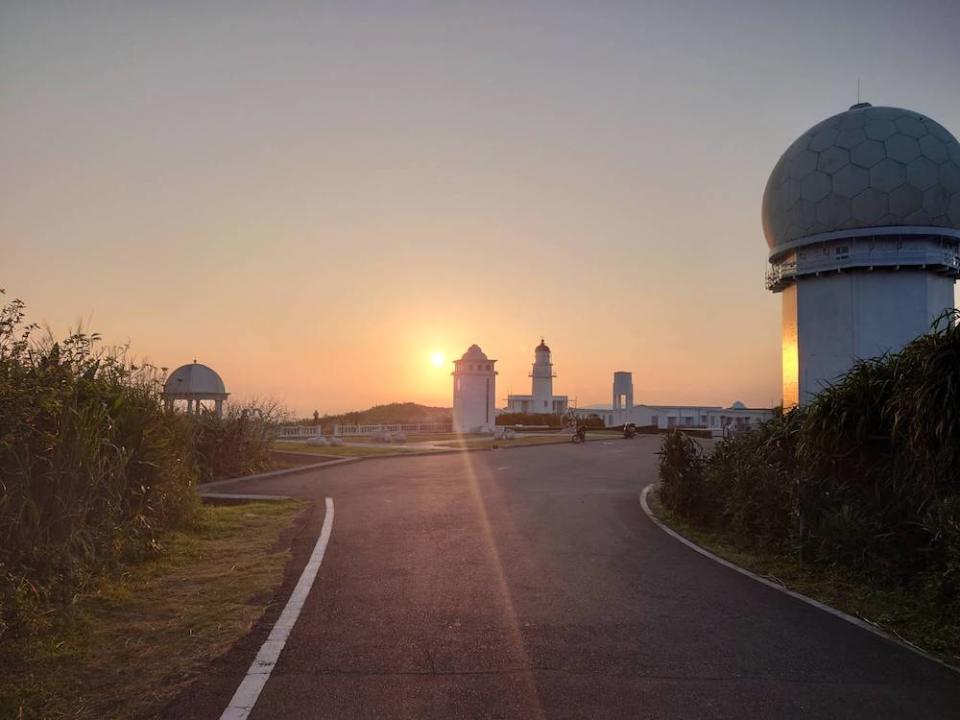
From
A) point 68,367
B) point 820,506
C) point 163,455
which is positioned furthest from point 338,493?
point 820,506

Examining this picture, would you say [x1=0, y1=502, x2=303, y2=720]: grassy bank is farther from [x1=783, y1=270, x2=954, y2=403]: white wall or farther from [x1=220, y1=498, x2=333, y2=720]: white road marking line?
[x1=783, y1=270, x2=954, y2=403]: white wall

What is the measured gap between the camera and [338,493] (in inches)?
688

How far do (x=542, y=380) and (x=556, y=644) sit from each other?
8184 centimetres

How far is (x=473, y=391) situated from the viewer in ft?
209

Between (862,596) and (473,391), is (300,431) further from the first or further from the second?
(862,596)

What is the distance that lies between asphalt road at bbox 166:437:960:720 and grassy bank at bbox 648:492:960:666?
0.39 metres

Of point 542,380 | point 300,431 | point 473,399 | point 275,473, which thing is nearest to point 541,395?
point 542,380

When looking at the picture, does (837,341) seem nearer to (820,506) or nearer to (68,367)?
(820,506)

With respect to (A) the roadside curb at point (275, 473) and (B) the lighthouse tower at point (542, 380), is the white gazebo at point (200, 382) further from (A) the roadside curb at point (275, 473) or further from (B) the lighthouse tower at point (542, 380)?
(B) the lighthouse tower at point (542, 380)

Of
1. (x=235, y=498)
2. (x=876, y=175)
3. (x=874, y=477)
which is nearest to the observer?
(x=874, y=477)

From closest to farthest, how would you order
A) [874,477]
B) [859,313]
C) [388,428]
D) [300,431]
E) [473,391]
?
[874,477], [859,313], [300,431], [388,428], [473,391]

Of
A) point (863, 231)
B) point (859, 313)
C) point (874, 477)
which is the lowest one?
point (874, 477)

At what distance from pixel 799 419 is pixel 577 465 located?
1557cm

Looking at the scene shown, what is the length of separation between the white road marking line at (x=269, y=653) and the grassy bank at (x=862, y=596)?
16.7 feet
